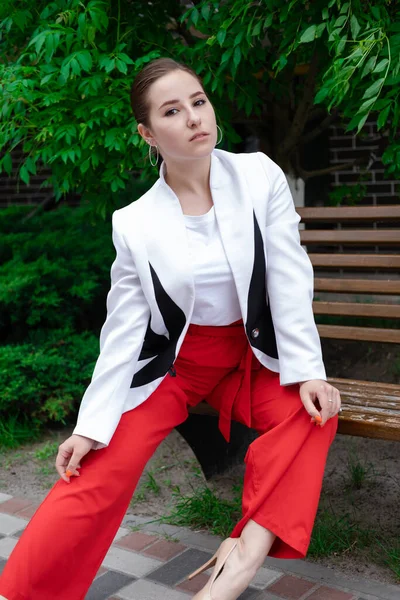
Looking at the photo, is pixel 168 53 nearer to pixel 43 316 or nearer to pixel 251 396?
pixel 43 316

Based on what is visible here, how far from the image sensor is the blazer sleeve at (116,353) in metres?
2.30

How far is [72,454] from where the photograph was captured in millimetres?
2281

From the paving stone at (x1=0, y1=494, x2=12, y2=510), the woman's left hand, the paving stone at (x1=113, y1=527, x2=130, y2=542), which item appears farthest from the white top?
the paving stone at (x1=0, y1=494, x2=12, y2=510)

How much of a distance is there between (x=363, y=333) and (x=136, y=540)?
121cm

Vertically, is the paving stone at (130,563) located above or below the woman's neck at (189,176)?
below

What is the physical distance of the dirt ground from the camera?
2965 millimetres

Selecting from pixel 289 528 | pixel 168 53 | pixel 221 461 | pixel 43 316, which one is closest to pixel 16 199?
pixel 43 316

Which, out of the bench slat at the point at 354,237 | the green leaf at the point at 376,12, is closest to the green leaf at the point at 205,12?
the green leaf at the point at 376,12

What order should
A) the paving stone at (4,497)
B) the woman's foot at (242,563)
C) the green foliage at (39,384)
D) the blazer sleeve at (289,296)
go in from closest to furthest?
the woman's foot at (242,563) → the blazer sleeve at (289,296) → the paving stone at (4,497) → the green foliage at (39,384)

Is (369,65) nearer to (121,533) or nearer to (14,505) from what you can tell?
(121,533)

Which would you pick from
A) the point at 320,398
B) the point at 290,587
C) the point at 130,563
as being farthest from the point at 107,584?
the point at 320,398

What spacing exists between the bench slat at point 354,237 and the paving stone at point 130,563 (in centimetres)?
146

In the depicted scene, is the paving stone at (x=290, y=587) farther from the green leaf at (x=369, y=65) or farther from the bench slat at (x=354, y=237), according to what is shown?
the green leaf at (x=369, y=65)

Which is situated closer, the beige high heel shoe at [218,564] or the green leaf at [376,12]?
the beige high heel shoe at [218,564]
